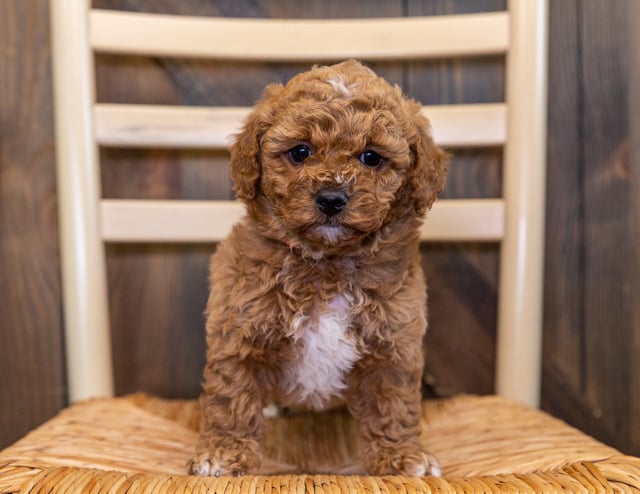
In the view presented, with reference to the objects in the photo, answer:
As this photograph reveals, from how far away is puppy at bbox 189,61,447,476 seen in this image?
993 mm

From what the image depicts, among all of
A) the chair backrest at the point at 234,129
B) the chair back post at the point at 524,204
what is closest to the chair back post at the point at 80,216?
the chair backrest at the point at 234,129

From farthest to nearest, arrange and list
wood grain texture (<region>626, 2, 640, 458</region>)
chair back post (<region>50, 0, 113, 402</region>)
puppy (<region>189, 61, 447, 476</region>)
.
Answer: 1. wood grain texture (<region>626, 2, 640, 458</region>)
2. chair back post (<region>50, 0, 113, 402</region>)
3. puppy (<region>189, 61, 447, 476</region>)

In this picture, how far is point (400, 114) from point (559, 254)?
0.79 m

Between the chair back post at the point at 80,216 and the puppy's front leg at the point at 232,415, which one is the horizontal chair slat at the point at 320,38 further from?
the puppy's front leg at the point at 232,415

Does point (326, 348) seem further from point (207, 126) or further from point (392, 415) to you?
point (207, 126)

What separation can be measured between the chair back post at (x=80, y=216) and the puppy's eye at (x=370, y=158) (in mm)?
654

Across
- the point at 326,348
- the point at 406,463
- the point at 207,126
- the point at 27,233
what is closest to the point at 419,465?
the point at 406,463

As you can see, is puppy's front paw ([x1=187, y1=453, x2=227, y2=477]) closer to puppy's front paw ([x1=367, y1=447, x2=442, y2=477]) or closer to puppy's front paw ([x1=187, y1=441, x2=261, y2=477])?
puppy's front paw ([x1=187, y1=441, x2=261, y2=477])

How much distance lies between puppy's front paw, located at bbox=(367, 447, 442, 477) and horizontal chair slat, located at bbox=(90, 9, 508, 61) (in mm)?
832

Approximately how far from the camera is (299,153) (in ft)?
3.32

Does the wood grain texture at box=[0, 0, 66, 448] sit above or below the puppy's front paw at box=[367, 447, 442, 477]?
above

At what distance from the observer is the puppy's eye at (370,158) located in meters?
1.00

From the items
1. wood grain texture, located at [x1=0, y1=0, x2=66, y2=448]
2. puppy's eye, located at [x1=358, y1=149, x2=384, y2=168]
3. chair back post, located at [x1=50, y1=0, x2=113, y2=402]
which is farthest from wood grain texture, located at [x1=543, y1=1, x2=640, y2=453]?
wood grain texture, located at [x1=0, y1=0, x2=66, y2=448]

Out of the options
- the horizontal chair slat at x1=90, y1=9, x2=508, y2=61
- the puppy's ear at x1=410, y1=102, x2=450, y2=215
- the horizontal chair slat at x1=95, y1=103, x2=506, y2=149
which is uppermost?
the horizontal chair slat at x1=90, y1=9, x2=508, y2=61
